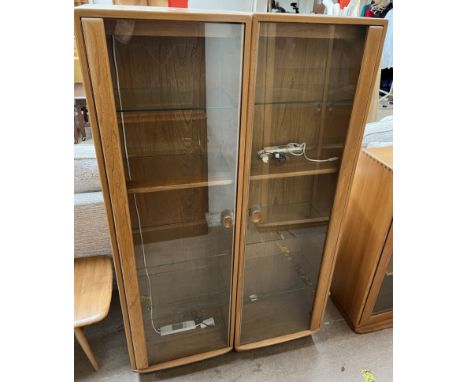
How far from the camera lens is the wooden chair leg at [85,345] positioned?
4.10 feet

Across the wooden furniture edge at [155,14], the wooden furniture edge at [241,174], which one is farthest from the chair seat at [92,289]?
the wooden furniture edge at [155,14]

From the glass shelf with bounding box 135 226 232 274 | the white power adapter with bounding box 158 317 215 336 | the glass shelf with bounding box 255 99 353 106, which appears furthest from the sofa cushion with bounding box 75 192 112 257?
the glass shelf with bounding box 255 99 353 106

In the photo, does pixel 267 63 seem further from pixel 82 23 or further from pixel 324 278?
pixel 324 278

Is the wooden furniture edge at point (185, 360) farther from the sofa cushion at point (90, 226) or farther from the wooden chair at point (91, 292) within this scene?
the sofa cushion at point (90, 226)

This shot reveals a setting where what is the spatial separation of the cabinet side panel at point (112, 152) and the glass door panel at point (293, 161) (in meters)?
0.42

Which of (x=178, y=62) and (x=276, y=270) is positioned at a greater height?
(x=178, y=62)

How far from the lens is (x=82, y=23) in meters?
0.71

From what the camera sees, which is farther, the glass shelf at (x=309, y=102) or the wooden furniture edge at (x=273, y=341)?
the wooden furniture edge at (x=273, y=341)

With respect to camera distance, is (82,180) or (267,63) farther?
(82,180)

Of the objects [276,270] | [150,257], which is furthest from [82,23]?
[276,270]

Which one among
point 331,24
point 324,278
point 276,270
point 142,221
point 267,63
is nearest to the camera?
point 331,24

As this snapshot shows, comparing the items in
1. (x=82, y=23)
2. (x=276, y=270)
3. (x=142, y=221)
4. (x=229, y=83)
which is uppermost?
(x=82, y=23)

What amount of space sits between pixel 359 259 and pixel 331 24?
3.58 feet

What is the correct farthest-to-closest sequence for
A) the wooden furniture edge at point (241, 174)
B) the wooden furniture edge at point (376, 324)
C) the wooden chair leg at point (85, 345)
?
1. the wooden furniture edge at point (376, 324)
2. the wooden chair leg at point (85, 345)
3. the wooden furniture edge at point (241, 174)
